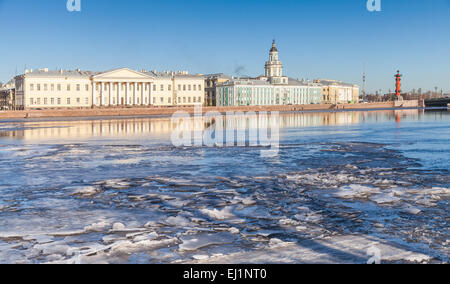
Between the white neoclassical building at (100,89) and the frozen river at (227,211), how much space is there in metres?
64.1

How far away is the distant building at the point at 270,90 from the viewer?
9331 cm

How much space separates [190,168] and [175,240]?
539cm

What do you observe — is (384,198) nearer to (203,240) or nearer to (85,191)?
(203,240)

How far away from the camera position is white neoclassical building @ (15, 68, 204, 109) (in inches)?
2882

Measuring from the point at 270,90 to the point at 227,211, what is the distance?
95425 mm

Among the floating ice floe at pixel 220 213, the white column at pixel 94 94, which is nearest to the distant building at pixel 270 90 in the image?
the white column at pixel 94 94

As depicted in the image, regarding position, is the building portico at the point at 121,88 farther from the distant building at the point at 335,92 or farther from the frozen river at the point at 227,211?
the frozen river at the point at 227,211

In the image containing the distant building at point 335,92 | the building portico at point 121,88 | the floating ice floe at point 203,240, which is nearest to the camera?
the floating ice floe at point 203,240

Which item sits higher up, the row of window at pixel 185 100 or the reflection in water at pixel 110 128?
the row of window at pixel 185 100

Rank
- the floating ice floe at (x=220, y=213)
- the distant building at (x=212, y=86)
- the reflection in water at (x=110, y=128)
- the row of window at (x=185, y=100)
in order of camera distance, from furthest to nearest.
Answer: the distant building at (x=212, y=86) → the row of window at (x=185, y=100) → the reflection in water at (x=110, y=128) → the floating ice floe at (x=220, y=213)
